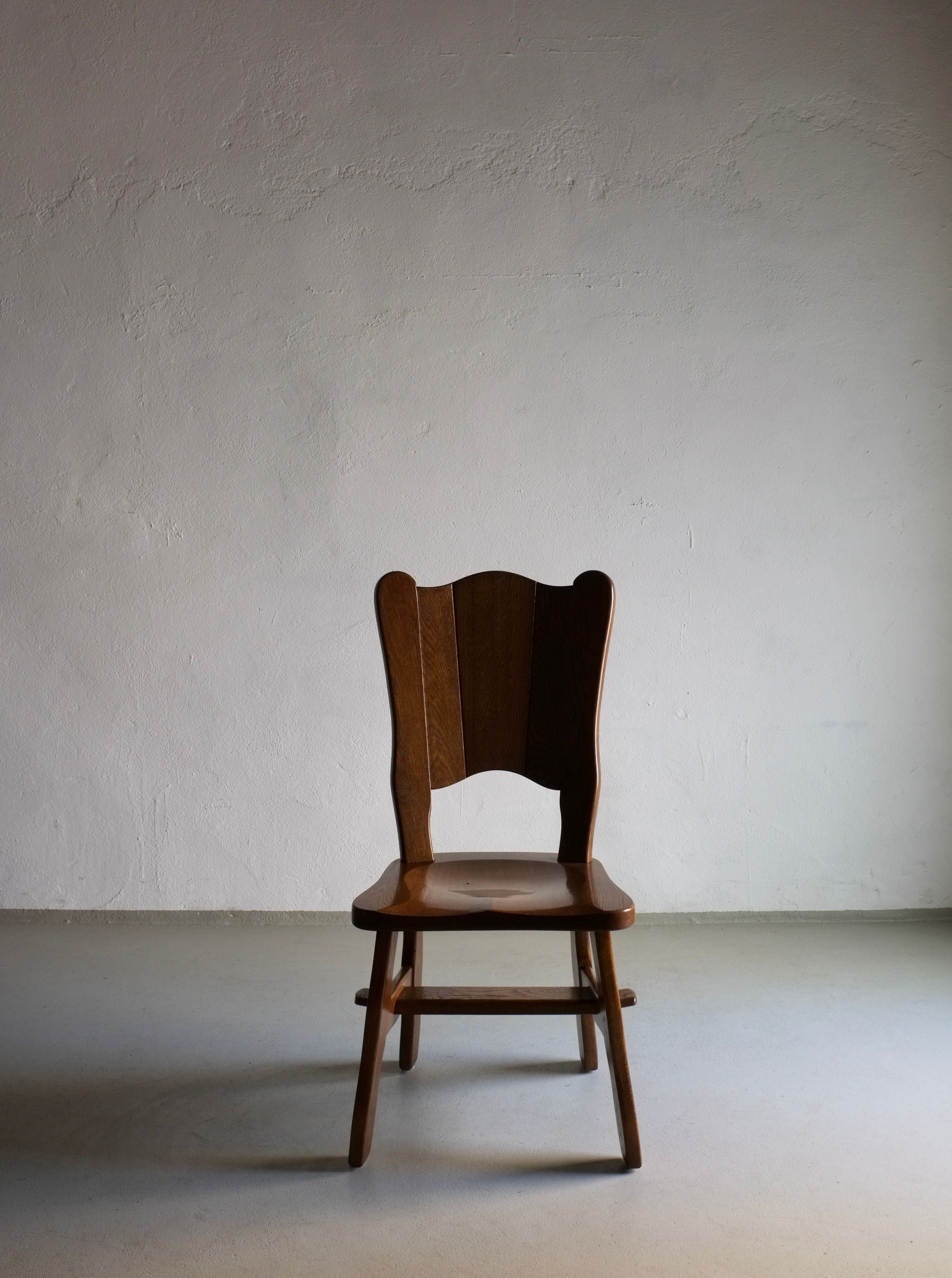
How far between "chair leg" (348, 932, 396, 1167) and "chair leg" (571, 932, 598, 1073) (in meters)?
0.44

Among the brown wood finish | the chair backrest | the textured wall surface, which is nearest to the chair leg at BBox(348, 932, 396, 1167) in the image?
the brown wood finish

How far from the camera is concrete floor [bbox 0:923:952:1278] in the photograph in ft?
4.78

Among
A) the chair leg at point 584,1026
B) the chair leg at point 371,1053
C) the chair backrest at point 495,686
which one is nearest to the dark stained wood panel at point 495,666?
the chair backrest at point 495,686

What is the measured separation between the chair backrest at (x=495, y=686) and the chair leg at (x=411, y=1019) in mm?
178

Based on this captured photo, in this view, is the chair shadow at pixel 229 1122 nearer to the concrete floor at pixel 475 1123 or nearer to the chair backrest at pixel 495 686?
the concrete floor at pixel 475 1123

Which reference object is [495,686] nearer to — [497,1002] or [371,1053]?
[497,1002]

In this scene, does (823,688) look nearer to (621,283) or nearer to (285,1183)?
(621,283)

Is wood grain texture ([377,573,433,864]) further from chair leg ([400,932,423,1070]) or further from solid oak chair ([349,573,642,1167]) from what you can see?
chair leg ([400,932,423,1070])

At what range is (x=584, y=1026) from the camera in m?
2.05

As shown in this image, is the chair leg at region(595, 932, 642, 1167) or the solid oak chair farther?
the solid oak chair

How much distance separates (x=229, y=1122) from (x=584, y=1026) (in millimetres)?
688

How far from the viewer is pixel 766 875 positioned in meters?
3.10

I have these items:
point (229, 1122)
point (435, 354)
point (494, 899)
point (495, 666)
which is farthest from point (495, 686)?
point (435, 354)

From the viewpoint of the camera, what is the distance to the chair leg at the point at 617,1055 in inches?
64.4
